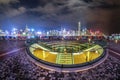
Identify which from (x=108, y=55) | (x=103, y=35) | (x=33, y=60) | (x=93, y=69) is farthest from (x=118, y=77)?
(x=103, y=35)

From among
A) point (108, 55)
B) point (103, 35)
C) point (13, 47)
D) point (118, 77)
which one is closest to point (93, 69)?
point (118, 77)

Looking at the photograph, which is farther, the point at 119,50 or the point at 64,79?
the point at 119,50

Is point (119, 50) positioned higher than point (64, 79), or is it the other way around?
point (119, 50)

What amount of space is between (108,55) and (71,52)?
3229 millimetres

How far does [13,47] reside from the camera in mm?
14320

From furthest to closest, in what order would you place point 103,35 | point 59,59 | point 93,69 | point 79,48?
point 103,35 < point 79,48 < point 59,59 < point 93,69

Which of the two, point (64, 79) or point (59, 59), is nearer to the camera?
point (64, 79)

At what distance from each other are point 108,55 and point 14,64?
24.3ft

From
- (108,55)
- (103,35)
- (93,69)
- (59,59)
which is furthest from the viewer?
(103,35)

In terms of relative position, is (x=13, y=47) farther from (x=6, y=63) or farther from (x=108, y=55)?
(x=108, y=55)

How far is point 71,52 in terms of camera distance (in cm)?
1408

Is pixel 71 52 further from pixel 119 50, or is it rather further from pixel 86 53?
pixel 119 50

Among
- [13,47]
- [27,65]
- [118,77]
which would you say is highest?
[13,47]

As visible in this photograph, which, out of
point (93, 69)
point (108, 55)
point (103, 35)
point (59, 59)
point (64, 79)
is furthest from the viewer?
point (103, 35)
